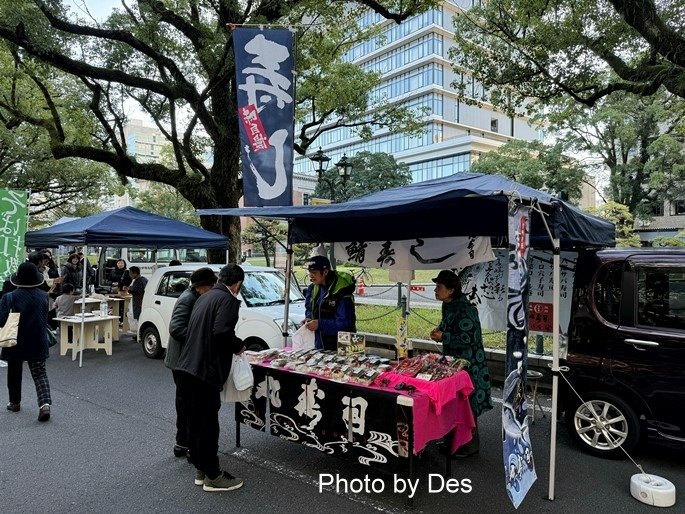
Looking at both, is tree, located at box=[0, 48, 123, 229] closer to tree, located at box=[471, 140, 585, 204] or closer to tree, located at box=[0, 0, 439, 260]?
tree, located at box=[0, 0, 439, 260]

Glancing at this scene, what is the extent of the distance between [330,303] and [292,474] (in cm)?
162

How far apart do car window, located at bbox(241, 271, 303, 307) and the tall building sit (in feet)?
133

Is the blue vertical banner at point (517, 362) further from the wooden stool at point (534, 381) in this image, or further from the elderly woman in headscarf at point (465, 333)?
the wooden stool at point (534, 381)

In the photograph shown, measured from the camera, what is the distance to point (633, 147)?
2672cm

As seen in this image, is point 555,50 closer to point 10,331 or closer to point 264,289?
point 264,289

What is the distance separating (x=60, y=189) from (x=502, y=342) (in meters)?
27.8

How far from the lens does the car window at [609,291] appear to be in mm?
4184

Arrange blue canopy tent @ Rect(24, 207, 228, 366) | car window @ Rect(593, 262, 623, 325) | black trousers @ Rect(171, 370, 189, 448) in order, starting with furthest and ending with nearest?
blue canopy tent @ Rect(24, 207, 228, 366), car window @ Rect(593, 262, 623, 325), black trousers @ Rect(171, 370, 189, 448)

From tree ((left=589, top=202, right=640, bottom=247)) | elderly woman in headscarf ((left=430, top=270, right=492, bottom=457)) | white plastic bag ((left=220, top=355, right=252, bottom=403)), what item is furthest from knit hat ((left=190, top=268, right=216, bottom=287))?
tree ((left=589, top=202, right=640, bottom=247))

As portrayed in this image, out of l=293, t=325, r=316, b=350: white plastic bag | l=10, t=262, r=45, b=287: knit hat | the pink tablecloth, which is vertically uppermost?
l=10, t=262, r=45, b=287: knit hat

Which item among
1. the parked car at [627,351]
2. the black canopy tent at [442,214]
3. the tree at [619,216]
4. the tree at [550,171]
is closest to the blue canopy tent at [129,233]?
the black canopy tent at [442,214]

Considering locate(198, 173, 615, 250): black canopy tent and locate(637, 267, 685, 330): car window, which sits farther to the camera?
locate(637, 267, 685, 330): car window

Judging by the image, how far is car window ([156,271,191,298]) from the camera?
8258 millimetres

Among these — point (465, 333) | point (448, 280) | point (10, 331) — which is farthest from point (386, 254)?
point (10, 331)
